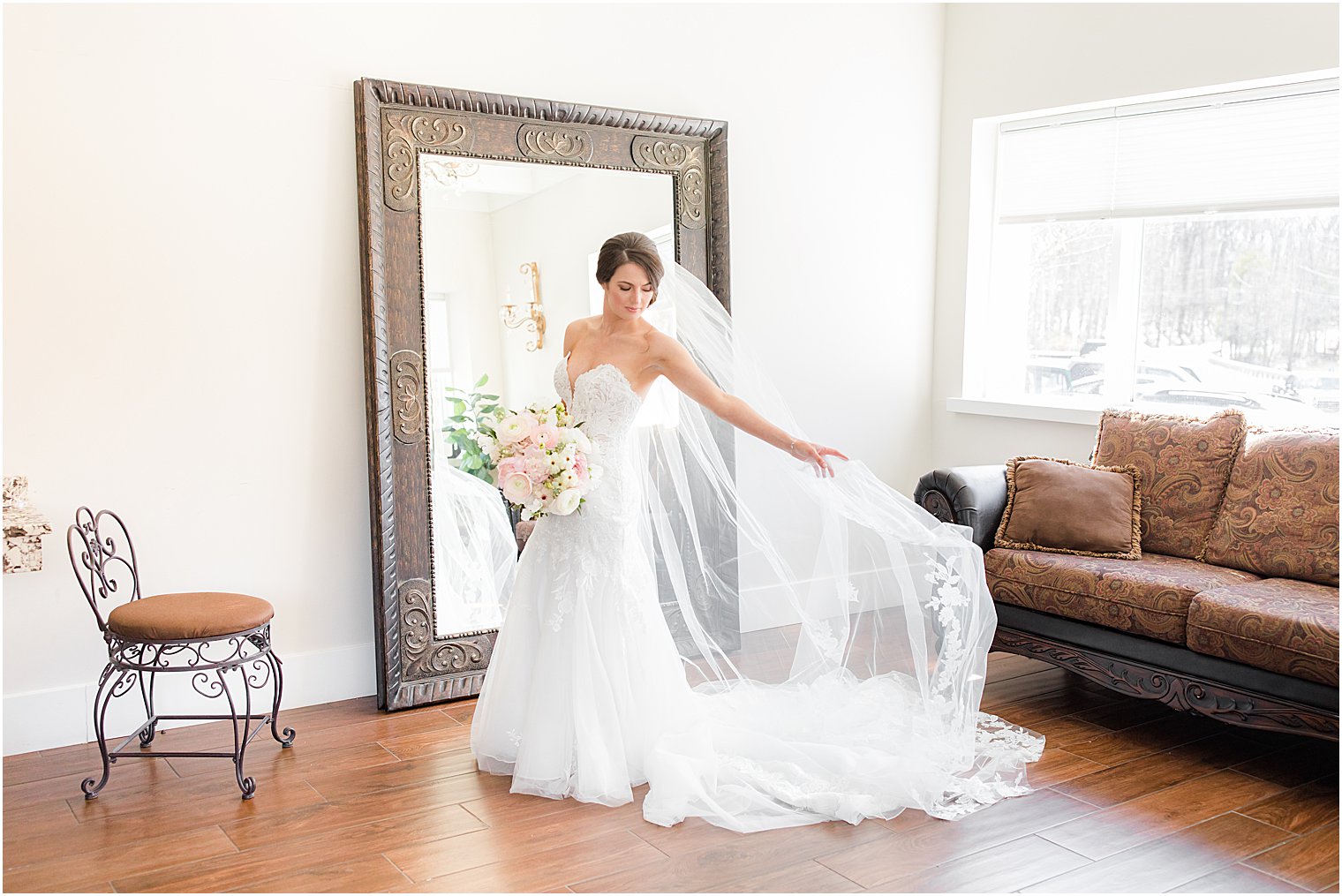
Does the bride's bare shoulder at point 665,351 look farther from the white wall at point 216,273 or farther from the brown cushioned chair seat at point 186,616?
the brown cushioned chair seat at point 186,616

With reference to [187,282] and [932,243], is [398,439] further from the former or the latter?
[932,243]

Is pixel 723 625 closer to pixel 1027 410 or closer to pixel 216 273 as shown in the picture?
pixel 216 273

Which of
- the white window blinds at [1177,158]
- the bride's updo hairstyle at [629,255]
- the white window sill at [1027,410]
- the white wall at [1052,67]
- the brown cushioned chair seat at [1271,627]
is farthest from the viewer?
the white window sill at [1027,410]

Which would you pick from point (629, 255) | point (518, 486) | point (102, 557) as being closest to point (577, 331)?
point (629, 255)

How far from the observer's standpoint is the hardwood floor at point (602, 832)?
269 centimetres

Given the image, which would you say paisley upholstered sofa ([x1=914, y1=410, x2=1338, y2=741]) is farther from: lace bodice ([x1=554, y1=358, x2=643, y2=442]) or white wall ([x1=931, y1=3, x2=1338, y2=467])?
lace bodice ([x1=554, y1=358, x2=643, y2=442])

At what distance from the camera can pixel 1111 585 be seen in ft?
12.1

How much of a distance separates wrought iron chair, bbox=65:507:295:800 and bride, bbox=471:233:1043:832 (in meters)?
0.71

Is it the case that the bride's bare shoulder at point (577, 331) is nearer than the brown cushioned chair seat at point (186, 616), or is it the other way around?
the brown cushioned chair seat at point (186, 616)

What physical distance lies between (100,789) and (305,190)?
203cm

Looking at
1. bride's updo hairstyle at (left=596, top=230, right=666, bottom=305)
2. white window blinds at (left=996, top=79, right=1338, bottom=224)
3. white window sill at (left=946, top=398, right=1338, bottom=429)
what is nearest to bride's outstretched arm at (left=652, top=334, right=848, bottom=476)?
bride's updo hairstyle at (left=596, top=230, right=666, bottom=305)

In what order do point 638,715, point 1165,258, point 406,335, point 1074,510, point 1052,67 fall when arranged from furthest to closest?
point 1052,67 < point 1165,258 < point 1074,510 < point 406,335 < point 638,715

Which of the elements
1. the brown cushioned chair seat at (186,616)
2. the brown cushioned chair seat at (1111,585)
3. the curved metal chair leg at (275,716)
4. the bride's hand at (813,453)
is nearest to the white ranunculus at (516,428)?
the bride's hand at (813,453)

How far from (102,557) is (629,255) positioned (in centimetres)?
192
